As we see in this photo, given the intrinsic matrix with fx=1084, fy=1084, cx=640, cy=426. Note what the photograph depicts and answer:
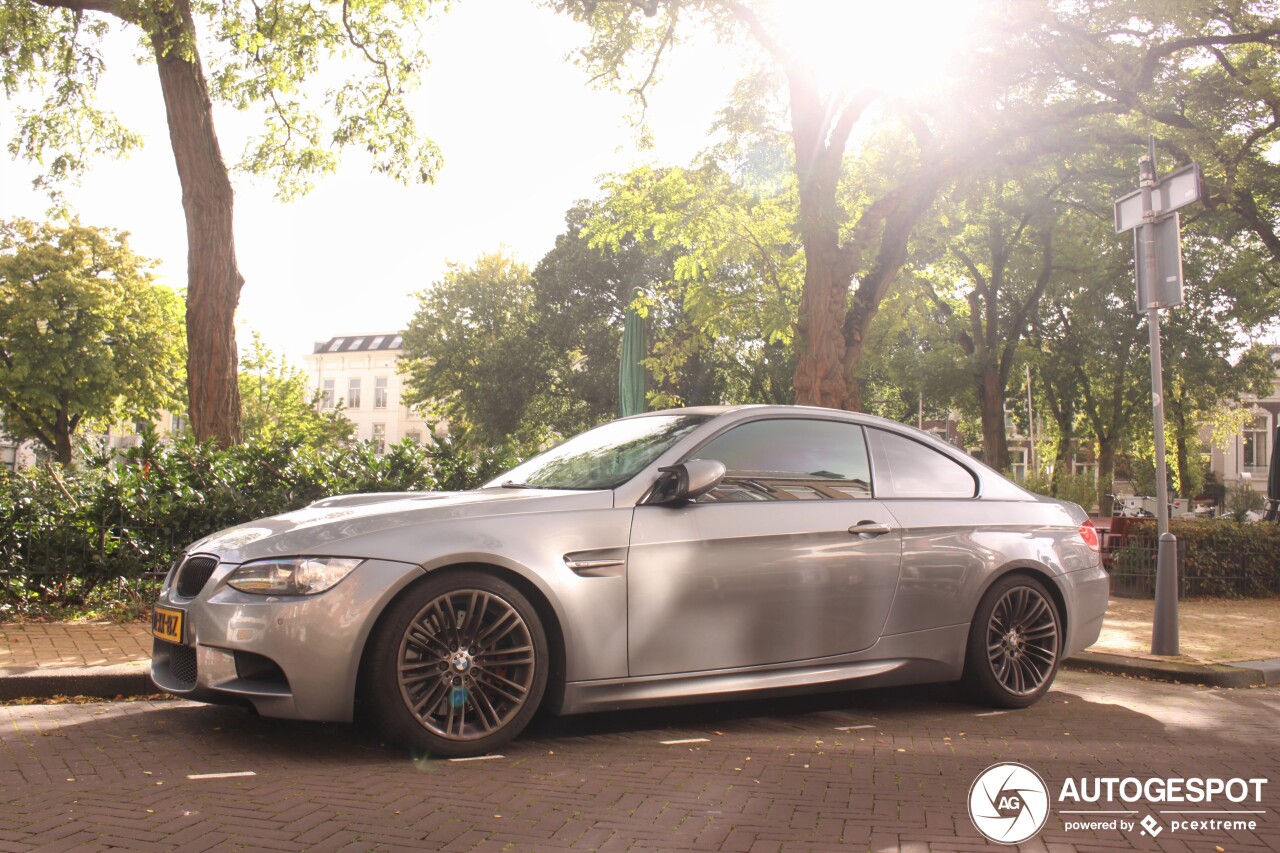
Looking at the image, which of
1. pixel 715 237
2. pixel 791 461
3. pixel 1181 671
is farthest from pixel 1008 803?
pixel 715 237

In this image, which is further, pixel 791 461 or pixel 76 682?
pixel 76 682

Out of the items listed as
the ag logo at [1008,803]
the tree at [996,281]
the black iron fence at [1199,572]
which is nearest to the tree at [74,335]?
the tree at [996,281]

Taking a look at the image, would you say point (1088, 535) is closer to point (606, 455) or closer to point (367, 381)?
point (606, 455)

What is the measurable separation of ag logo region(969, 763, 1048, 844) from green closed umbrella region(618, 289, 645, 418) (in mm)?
9091

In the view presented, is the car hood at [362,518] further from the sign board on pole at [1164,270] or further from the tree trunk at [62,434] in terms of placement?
the tree trunk at [62,434]

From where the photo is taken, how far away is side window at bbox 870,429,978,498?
5742 mm

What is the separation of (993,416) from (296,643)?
89.4ft

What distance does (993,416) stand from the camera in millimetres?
29141

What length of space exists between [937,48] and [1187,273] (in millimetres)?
21980

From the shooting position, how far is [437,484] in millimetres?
9305

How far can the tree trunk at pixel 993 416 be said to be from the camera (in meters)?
28.1

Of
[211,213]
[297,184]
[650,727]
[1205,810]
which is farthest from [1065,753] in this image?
[297,184]

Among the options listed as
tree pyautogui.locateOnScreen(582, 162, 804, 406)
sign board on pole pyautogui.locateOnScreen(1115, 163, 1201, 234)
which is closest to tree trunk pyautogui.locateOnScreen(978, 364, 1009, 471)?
tree pyautogui.locateOnScreen(582, 162, 804, 406)

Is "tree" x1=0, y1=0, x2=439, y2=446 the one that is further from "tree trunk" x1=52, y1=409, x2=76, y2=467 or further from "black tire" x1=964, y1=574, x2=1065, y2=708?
"tree trunk" x1=52, y1=409, x2=76, y2=467
